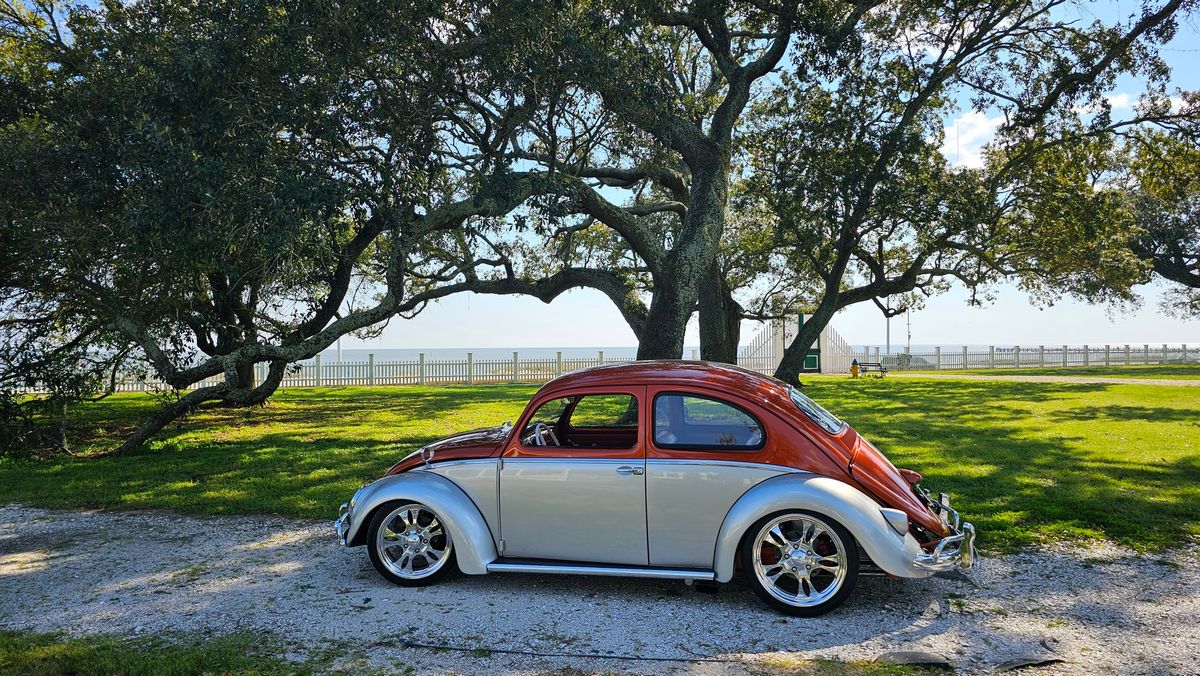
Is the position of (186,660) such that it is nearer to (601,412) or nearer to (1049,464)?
(601,412)

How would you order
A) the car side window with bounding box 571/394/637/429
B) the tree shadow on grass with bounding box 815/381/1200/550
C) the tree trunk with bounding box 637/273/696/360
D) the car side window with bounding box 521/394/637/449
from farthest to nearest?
the tree trunk with bounding box 637/273/696/360, the tree shadow on grass with bounding box 815/381/1200/550, the car side window with bounding box 571/394/637/429, the car side window with bounding box 521/394/637/449

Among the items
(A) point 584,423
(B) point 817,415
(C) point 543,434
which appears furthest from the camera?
(A) point 584,423

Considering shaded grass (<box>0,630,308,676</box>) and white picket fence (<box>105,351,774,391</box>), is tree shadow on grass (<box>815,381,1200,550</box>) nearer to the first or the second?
shaded grass (<box>0,630,308,676</box>)

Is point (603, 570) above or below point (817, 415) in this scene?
below

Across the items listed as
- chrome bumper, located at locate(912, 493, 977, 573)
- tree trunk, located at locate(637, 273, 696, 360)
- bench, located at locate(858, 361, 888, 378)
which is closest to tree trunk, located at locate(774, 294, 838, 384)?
tree trunk, located at locate(637, 273, 696, 360)

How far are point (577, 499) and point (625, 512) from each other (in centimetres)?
33

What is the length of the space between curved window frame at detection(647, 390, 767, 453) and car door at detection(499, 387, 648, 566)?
0.08m

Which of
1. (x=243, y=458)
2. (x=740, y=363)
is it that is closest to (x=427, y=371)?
(x=740, y=363)

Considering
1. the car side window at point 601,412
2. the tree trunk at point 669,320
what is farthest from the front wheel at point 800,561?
the tree trunk at point 669,320

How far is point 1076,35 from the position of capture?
15500 millimetres

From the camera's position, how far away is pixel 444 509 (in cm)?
490

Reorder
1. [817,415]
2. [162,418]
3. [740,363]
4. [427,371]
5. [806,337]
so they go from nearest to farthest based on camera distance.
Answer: [817,415] → [162,418] → [806,337] → [427,371] → [740,363]

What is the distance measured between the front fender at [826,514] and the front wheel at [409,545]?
6.38ft

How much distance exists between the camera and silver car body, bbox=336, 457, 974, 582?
4352 mm
